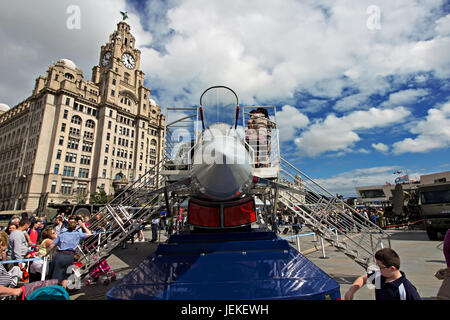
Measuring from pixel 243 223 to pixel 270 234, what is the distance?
62 cm

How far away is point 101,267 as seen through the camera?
673 centimetres

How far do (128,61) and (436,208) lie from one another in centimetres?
7211

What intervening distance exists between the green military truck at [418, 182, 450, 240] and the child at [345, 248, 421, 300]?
13.4 m

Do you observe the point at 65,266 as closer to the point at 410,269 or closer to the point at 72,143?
the point at 410,269

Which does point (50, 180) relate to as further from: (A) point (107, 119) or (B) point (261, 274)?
(B) point (261, 274)

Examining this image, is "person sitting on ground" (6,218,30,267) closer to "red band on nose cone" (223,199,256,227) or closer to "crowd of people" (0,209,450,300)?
"crowd of people" (0,209,450,300)

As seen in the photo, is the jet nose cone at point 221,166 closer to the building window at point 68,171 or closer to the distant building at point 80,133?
the distant building at point 80,133

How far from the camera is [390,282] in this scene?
237 centimetres

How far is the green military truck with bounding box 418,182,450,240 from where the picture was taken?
11629 mm

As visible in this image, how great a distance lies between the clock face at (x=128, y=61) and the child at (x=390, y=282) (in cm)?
7236

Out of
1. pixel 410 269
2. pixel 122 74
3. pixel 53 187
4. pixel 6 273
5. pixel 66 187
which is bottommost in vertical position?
pixel 410 269

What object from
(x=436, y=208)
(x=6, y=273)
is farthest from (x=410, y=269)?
(x=6, y=273)
